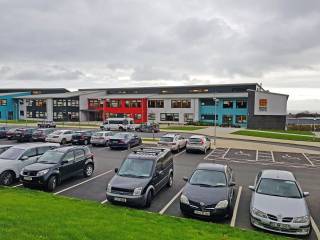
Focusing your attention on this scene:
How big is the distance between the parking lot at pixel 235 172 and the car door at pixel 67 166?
0.57 metres

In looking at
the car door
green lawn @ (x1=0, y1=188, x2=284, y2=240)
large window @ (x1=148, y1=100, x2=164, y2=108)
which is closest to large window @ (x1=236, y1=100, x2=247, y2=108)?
large window @ (x1=148, y1=100, x2=164, y2=108)

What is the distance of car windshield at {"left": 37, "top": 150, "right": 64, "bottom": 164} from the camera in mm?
13922

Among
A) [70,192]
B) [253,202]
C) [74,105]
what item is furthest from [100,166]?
[74,105]

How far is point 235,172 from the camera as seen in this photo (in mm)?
18297

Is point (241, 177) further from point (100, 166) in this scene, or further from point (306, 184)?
point (100, 166)

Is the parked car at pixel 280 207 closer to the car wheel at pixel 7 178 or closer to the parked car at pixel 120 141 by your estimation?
the car wheel at pixel 7 178

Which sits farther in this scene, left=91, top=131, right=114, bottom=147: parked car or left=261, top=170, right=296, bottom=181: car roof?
left=91, top=131, right=114, bottom=147: parked car

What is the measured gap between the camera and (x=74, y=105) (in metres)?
78.9

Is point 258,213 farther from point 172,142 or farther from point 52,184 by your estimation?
point 172,142

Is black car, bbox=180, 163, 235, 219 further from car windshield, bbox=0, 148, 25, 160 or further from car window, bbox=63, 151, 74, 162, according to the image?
car windshield, bbox=0, 148, 25, 160

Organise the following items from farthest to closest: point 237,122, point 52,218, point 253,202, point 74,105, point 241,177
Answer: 1. point 74,105
2. point 237,122
3. point 241,177
4. point 253,202
5. point 52,218

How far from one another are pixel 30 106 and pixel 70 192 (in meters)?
78.3

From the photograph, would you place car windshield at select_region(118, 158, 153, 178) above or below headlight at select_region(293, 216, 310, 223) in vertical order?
above

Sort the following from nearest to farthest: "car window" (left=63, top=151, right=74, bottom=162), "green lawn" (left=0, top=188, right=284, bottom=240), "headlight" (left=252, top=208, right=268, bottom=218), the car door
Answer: "green lawn" (left=0, top=188, right=284, bottom=240) → "headlight" (left=252, top=208, right=268, bottom=218) → the car door → "car window" (left=63, top=151, right=74, bottom=162)
